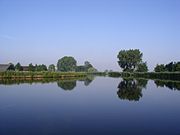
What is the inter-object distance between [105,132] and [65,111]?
4.74 meters

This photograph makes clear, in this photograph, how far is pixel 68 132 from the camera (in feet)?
29.7

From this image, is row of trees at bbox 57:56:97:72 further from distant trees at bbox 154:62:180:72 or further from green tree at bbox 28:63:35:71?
distant trees at bbox 154:62:180:72

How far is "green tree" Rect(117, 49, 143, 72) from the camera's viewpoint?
343ft

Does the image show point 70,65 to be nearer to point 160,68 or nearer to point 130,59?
point 130,59

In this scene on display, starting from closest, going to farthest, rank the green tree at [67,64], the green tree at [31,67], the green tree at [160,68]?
the green tree at [160,68] < the green tree at [31,67] < the green tree at [67,64]

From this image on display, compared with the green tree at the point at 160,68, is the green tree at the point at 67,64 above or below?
above

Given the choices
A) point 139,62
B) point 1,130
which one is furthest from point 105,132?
point 139,62

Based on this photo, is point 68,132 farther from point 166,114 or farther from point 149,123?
point 166,114

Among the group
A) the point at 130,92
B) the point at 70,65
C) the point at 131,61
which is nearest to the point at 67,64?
the point at 70,65

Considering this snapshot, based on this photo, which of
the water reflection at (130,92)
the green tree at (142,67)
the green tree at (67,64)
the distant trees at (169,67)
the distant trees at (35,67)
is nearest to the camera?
the water reflection at (130,92)

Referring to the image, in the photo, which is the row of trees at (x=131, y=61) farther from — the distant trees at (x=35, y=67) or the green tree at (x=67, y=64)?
the green tree at (x=67, y=64)

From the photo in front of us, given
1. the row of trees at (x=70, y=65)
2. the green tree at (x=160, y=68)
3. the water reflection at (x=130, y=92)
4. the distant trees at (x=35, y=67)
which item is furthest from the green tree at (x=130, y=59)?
the water reflection at (x=130, y=92)

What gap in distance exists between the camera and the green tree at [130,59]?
105 meters

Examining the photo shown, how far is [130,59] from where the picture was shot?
104750 mm
